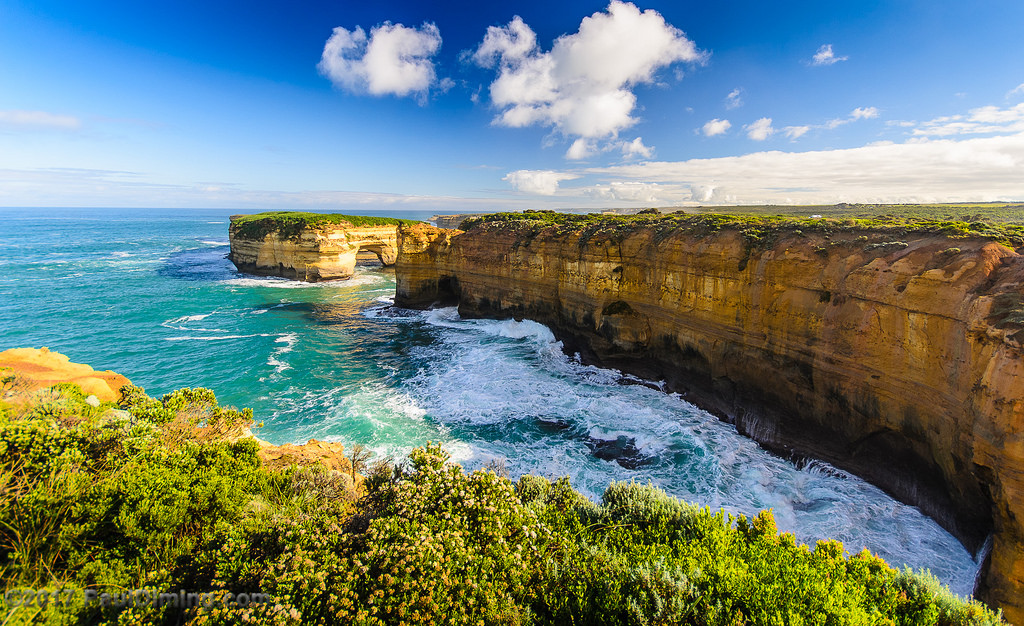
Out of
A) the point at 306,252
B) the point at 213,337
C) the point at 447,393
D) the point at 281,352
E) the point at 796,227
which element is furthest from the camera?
the point at 306,252

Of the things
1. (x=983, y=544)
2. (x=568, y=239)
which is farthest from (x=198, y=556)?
(x=568, y=239)

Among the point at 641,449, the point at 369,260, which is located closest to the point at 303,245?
the point at 369,260

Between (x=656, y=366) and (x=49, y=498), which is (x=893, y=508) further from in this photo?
(x=49, y=498)

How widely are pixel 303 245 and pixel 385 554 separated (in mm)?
49791

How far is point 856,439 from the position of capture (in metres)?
13.5

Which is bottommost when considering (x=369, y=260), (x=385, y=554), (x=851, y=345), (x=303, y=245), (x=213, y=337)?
(x=213, y=337)

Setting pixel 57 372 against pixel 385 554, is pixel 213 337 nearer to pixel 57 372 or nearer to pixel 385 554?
pixel 57 372

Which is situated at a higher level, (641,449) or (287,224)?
(287,224)

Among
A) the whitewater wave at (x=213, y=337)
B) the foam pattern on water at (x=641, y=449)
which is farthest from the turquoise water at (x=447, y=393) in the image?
the whitewater wave at (x=213, y=337)

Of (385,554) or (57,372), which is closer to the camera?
(385,554)

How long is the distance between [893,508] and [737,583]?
424 inches

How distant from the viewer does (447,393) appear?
20.4 metres

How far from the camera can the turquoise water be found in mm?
12656

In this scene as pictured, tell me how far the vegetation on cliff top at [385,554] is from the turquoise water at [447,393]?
6279 mm
